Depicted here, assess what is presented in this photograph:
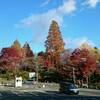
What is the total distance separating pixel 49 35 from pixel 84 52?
27.5m

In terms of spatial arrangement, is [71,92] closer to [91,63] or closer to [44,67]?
[91,63]

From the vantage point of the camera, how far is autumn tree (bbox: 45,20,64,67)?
119125mm

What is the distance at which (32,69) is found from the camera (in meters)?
126

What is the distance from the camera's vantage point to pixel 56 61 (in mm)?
116938

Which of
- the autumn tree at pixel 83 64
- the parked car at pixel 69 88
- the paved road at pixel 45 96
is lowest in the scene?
the paved road at pixel 45 96

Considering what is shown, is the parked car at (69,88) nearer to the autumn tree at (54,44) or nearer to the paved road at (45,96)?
→ the paved road at (45,96)

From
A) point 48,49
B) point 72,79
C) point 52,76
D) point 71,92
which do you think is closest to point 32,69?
point 48,49

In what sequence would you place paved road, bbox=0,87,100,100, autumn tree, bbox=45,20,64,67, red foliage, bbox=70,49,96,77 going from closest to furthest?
paved road, bbox=0,87,100,100 → red foliage, bbox=70,49,96,77 → autumn tree, bbox=45,20,64,67

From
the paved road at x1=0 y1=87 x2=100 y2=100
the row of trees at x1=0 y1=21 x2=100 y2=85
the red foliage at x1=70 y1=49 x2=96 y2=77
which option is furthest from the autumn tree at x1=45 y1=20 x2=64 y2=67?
the paved road at x1=0 y1=87 x2=100 y2=100

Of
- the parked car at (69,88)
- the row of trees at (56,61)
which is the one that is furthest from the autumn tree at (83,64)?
the parked car at (69,88)

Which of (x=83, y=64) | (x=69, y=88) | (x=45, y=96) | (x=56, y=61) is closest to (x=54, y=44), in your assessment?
(x=56, y=61)

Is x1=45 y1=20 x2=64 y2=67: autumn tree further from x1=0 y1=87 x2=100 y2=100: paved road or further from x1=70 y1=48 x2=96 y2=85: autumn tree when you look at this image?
x1=0 y1=87 x2=100 y2=100: paved road

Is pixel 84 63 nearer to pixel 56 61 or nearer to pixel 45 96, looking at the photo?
pixel 56 61

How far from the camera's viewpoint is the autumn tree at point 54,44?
391 feet
